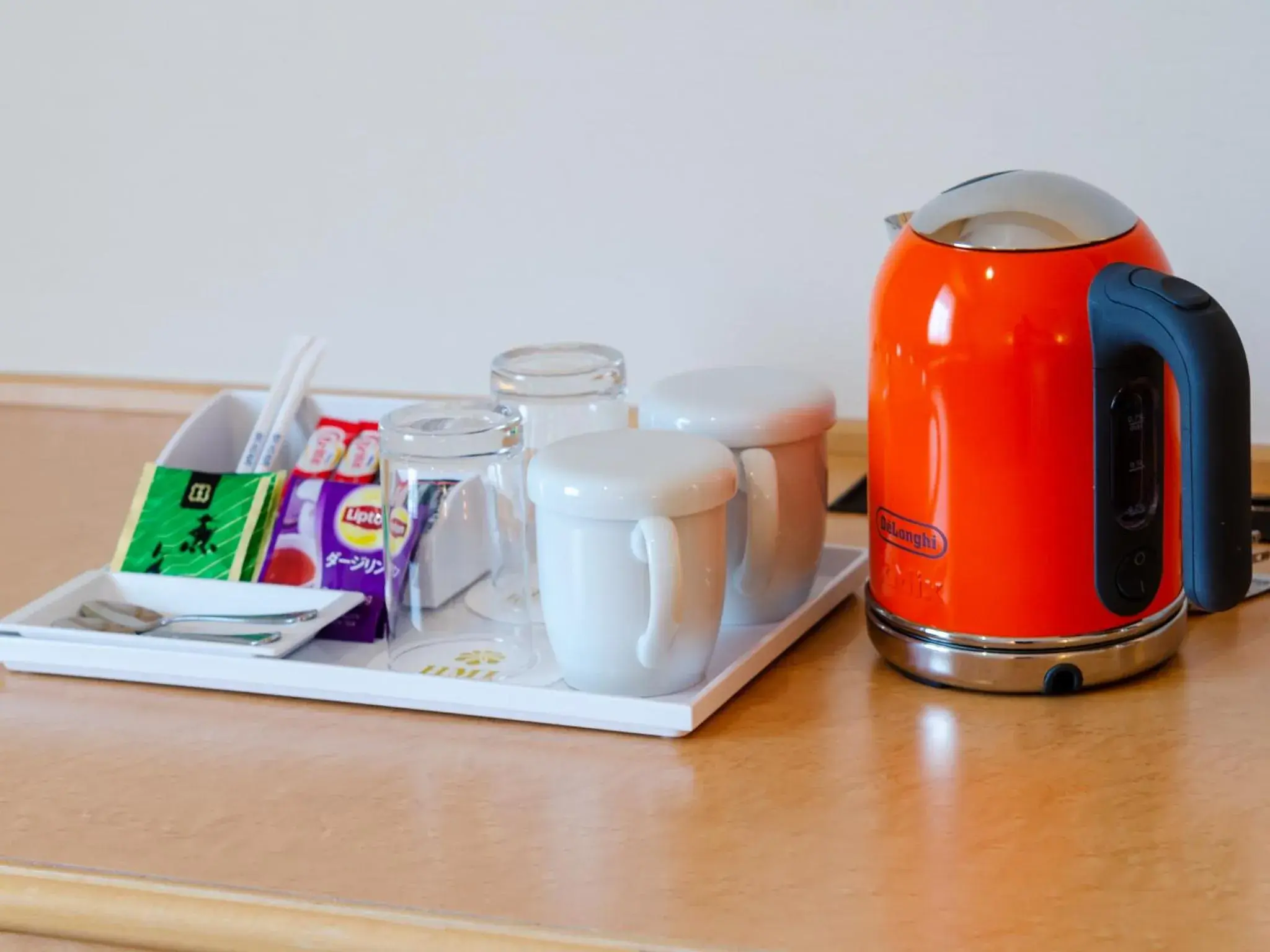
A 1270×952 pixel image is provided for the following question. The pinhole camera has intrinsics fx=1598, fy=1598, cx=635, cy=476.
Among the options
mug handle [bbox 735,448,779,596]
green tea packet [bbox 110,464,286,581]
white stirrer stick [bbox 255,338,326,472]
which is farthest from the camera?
white stirrer stick [bbox 255,338,326,472]

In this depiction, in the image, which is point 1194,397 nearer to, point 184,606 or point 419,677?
point 419,677

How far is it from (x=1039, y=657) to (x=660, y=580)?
20cm

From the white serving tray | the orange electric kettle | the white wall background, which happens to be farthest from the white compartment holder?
the white wall background

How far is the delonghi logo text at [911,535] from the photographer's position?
819 millimetres

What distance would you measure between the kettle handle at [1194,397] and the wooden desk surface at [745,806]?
0.10 m

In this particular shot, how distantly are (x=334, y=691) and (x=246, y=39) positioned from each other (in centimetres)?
74

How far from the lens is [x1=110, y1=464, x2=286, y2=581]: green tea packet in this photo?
975mm

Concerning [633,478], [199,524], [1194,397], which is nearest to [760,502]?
[633,478]

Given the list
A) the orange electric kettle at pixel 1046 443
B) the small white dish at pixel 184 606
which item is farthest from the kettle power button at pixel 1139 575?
the small white dish at pixel 184 606

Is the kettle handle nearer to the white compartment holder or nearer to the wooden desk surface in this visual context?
the wooden desk surface

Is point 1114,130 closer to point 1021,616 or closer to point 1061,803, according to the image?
point 1021,616

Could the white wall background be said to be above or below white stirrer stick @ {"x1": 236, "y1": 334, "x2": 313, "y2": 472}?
above

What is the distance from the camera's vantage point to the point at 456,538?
92 cm

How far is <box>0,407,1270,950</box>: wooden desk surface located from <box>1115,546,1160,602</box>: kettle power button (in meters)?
0.06
